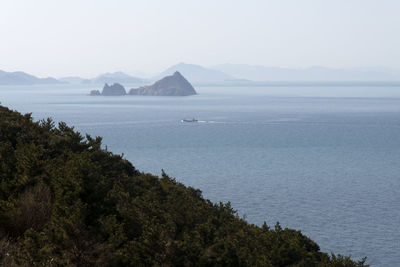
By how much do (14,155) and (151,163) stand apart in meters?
66.8

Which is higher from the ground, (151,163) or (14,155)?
(14,155)

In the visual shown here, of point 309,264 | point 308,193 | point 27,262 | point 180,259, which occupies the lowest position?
point 308,193

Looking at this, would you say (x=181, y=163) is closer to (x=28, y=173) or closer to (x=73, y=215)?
(x=28, y=173)

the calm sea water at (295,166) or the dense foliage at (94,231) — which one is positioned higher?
the dense foliage at (94,231)

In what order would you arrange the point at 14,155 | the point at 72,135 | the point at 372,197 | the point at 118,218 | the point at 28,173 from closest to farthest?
the point at 118,218 < the point at 28,173 < the point at 14,155 < the point at 72,135 < the point at 372,197

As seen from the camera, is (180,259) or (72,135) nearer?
(180,259)

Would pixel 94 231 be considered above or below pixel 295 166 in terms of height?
above

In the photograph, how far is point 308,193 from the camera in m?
66.2

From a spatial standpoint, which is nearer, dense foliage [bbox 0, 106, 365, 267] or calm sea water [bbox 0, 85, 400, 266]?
dense foliage [bbox 0, 106, 365, 267]

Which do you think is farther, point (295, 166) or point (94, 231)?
point (295, 166)

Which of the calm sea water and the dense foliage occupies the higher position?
the dense foliage

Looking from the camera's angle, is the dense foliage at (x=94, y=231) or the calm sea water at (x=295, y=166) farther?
the calm sea water at (x=295, y=166)

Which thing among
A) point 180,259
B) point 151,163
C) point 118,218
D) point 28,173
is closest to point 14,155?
point 28,173

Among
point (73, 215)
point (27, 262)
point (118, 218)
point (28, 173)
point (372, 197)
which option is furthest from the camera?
point (372, 197)
